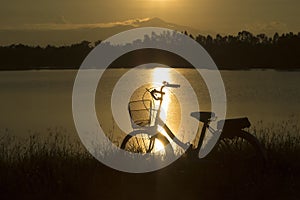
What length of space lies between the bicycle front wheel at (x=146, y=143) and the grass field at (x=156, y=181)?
0.28 m

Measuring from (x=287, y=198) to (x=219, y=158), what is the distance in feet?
4.88

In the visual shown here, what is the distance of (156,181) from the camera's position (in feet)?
21.2

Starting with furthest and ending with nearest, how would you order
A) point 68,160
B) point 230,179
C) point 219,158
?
point 68,160
point 219,158
point 230,179

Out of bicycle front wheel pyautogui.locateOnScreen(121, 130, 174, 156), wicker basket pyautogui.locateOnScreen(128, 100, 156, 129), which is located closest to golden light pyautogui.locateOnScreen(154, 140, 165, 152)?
bicycle front wheel pyautogui.locateOnScreen(121, 130, 174, 156)

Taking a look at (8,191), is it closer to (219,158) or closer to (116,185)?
(116,185)

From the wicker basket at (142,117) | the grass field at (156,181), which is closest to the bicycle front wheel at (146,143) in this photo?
the wicker basket at (142,117)

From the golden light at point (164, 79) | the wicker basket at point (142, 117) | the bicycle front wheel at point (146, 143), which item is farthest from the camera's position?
the golden light at point (164, 79)

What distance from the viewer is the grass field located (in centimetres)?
596

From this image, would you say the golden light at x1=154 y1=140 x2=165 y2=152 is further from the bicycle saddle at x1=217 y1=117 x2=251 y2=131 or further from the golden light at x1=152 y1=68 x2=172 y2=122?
the bicycle saddle at x1=217 y1=117 x2=251 y2=131

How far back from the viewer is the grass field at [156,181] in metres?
5.96

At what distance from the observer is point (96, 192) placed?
6.00m

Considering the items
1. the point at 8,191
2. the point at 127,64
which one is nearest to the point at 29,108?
the point at 8,191

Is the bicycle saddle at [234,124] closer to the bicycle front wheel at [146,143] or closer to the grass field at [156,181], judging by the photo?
the grass field at [156,181]

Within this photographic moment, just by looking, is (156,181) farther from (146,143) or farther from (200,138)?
(146,143)
